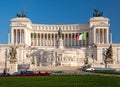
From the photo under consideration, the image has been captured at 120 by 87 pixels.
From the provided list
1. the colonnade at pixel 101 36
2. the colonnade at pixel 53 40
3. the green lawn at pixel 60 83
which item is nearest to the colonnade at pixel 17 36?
the colonnade at pixel 53 40

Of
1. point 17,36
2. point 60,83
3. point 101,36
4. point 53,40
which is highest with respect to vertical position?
point 17,36

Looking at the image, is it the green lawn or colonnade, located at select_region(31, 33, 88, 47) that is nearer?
the green lawn

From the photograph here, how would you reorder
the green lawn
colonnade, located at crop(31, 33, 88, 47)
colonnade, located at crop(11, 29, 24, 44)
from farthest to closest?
colonnade, located at crop(31, 33, 88, 47) < colonnade, located at crop(11, 29, 24, 44) < the green lawn

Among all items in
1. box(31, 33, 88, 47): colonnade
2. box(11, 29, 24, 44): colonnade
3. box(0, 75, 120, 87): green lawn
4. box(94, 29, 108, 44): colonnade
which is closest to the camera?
box(0, 75, 120, 87): green lawn

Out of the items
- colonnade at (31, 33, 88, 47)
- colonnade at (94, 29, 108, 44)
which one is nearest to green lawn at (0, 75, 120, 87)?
colonnade at (94, 29, 108, 44)

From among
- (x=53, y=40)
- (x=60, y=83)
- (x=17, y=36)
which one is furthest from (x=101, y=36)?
(x=60, y=83)

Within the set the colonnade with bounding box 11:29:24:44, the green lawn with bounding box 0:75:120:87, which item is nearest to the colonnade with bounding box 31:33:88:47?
the colonnade with bounding box 11:29:24:44

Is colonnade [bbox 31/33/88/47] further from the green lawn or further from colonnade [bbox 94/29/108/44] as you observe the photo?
the green lawn

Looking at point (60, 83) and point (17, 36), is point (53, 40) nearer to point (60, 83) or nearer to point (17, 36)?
point (17, 36)

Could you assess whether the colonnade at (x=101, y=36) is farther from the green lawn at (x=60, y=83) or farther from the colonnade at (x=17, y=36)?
the green lawn at (x=60, y=83)

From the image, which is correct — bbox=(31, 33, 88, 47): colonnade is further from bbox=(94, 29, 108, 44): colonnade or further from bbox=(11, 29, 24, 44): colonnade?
bbox=(11, 29, 24, 44): colonnade

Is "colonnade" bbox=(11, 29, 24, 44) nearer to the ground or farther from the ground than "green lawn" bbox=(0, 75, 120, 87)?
farther from the ground

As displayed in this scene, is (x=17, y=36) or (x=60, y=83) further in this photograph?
(x=17, y=36)

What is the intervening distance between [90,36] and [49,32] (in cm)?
1936
